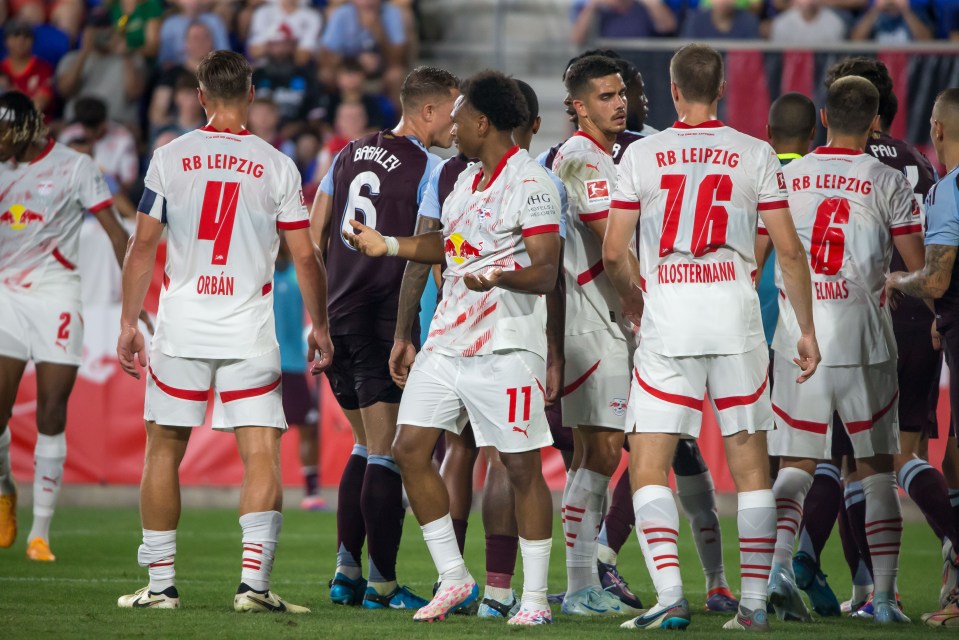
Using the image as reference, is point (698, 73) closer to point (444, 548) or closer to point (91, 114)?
point (444, 548)

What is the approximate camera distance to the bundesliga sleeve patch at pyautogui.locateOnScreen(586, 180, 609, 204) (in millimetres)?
6695

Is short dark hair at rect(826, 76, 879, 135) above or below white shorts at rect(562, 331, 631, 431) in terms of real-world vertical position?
above

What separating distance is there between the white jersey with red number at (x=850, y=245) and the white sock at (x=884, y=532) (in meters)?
0.69

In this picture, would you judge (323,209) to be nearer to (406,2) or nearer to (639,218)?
(639,218)

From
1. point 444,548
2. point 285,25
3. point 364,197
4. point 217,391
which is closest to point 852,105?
point 364,197

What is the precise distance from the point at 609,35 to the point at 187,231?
10093mm

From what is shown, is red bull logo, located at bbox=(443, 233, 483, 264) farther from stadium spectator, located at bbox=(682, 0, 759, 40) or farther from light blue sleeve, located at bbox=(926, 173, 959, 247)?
stadium spectator, located at bbox=(682, 0, 759, 40)

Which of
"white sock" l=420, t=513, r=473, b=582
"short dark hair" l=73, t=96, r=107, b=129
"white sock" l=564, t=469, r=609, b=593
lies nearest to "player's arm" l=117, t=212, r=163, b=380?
"white sock" l=420, t=513, r=473, b=582

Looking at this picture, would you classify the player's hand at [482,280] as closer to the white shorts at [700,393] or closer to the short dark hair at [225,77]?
the white shorts at [700,393]

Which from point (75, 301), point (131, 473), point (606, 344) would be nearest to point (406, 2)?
point (131, 473)

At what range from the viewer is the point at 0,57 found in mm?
16734

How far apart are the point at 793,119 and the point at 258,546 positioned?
363 centimetres

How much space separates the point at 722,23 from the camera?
15.2m

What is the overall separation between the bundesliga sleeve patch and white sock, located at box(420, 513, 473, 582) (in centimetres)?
174
